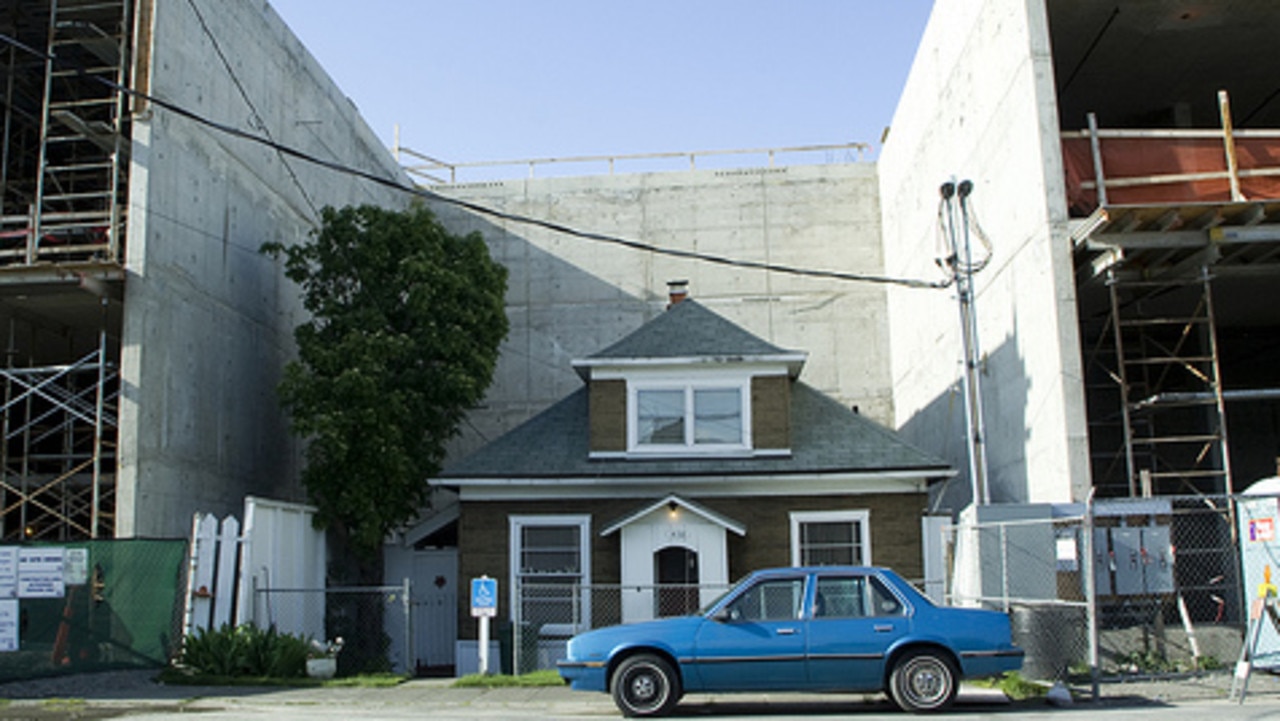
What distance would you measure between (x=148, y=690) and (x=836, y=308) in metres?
21.8

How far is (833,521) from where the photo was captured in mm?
19578

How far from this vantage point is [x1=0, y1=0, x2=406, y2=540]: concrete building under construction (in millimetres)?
19078

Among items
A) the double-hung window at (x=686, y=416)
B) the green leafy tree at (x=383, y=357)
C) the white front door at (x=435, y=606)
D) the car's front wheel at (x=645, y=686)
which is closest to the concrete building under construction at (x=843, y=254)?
the green leafy tree at (x=383, y=357)

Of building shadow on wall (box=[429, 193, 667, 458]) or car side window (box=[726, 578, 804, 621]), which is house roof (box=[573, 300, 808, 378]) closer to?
car side window (box=[726, 578, 804, 621])

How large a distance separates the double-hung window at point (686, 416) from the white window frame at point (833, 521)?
178 cm

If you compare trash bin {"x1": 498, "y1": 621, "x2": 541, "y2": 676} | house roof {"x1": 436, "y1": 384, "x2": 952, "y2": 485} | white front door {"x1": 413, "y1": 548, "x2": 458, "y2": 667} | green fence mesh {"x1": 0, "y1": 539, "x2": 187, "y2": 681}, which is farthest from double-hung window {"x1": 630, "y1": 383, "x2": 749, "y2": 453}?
green fence mesh {"x1": 0, "y1": 539, "x2": 187, "y2": 681}

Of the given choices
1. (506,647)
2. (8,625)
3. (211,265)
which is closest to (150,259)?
(211,265)

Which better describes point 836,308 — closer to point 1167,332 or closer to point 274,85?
point 1167,332

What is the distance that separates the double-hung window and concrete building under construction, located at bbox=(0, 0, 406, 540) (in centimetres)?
794

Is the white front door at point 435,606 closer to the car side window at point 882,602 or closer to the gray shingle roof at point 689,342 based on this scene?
the gray shingle roof at point 689,342

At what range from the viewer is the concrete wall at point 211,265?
62.6 feet

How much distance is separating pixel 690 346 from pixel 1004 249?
5.70 metres

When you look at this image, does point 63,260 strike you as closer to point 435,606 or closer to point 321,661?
point 435,606

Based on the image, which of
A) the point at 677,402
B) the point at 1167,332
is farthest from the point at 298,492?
the point at 1167,332
